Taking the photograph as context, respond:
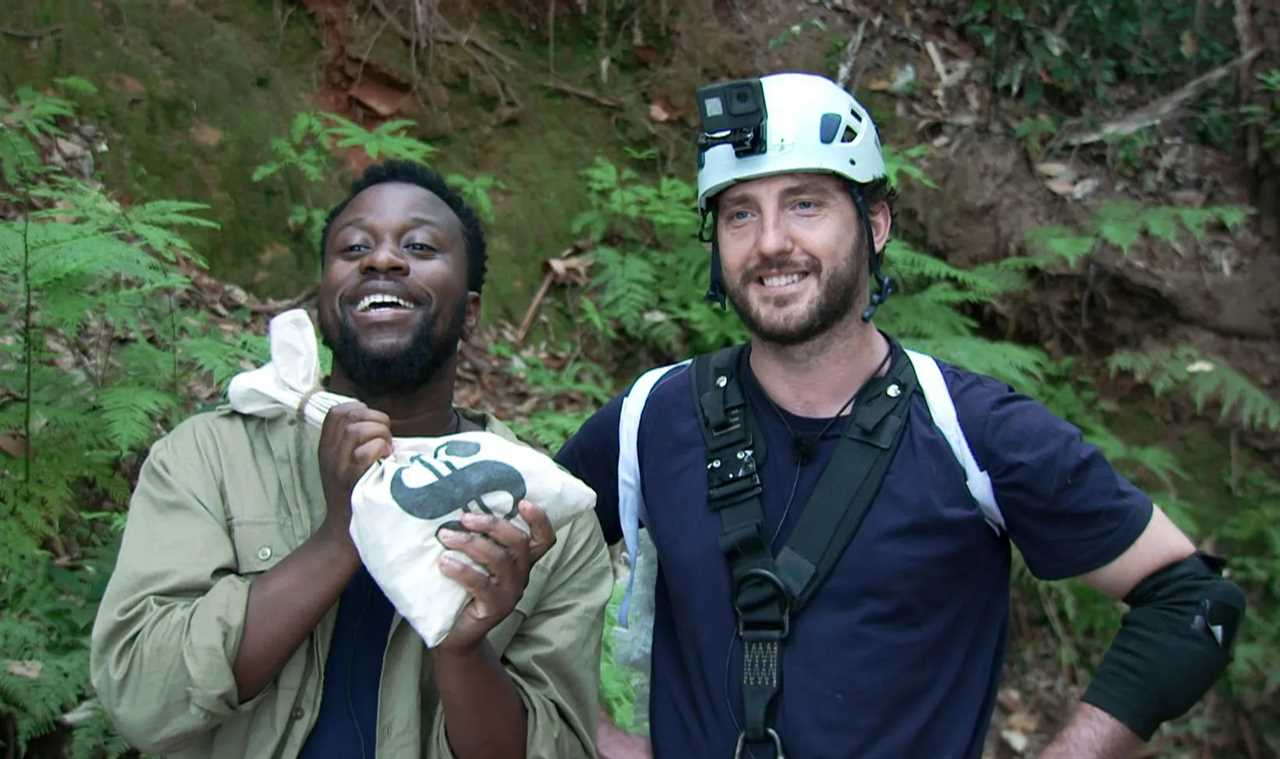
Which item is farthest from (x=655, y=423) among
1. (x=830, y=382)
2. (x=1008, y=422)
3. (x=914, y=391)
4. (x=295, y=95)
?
(x=295, y=95)

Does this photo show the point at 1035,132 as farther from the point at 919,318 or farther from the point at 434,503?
the point at 434,503

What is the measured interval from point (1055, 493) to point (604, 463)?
1.25 metres

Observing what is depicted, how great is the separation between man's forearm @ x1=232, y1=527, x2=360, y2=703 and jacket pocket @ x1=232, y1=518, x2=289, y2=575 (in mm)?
184

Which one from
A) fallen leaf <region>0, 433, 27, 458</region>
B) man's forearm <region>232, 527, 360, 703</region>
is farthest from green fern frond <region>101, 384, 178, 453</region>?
man's forearm <region>232, 527, 360, 703</region>

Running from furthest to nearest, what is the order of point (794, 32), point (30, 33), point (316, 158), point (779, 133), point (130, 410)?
point (794, 32) < point (316, 158) < point (30, 33) < point (130, 410) < point (779, 133)

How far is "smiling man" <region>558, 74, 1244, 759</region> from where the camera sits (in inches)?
106

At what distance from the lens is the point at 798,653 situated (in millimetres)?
2711

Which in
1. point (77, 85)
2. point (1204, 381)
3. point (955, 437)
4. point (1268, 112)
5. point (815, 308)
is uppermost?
point (77, 85)

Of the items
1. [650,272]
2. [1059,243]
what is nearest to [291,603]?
[650,272]

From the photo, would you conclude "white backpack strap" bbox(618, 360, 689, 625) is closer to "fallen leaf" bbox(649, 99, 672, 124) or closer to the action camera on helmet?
the action camera on helmet

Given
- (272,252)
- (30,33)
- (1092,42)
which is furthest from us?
(1092,42)

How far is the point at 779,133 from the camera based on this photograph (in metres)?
3.05

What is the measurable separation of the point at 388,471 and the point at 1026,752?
565 centimetres

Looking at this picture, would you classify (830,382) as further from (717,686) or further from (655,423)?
(717,686)
